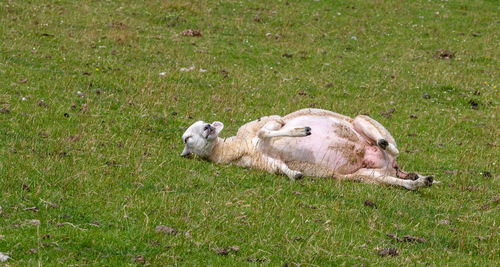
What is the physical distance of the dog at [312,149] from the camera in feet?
31.2

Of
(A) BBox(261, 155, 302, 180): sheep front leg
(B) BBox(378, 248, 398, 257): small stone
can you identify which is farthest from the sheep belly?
(B) BBox(378, 248, 398, 257): small stone

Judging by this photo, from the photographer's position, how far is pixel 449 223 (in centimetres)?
796

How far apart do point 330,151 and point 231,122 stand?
12.2 feet

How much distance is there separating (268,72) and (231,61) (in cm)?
144

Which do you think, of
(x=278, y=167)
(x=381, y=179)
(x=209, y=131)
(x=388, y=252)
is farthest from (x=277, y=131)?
(x=388, y=252)

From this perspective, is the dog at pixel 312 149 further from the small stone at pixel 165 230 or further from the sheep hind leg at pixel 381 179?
the small stone at pixel 165 230

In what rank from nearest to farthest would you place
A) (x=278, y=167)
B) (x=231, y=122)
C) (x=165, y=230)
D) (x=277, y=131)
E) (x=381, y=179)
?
1. (x=165, y=230)
2. (x=381, y=179)
3. (x=278, y=167)
4. (x=277, y=131)
5. (x=231, y=122)

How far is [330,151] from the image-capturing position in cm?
959

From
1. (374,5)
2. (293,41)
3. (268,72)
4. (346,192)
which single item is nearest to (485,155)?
(346,192)

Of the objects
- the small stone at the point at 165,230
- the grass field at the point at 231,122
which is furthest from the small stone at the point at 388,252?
the small stone at the point at 165,230

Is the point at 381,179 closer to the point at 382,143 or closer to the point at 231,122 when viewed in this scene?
the point at 382,143

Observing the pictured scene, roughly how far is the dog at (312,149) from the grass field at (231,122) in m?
0.28

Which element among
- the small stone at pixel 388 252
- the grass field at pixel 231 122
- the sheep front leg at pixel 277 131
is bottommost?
the grass field at pixel 231 122

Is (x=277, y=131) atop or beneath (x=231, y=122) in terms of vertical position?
atop
